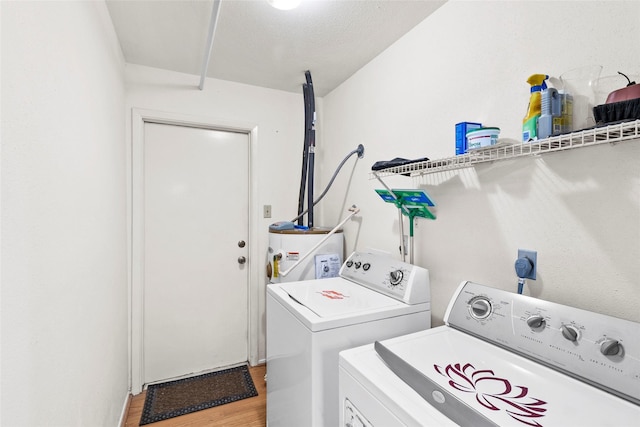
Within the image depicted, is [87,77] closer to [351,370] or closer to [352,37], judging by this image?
[352,37]

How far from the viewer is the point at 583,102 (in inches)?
39.0

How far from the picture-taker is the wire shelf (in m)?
0.74

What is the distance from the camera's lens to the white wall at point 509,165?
0.92 m

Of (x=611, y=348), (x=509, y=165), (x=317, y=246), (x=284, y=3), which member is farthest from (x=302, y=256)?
(x=611, y=348)

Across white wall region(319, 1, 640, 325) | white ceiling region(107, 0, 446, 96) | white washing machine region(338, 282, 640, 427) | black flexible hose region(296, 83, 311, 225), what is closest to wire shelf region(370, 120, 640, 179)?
white wall region(319, 1, 640, 325)

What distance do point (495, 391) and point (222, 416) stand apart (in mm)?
1784

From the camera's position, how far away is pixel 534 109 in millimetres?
997

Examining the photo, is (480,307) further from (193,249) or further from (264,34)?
(193,249)

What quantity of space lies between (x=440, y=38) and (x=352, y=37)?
526mm

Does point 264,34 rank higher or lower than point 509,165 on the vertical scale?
higher

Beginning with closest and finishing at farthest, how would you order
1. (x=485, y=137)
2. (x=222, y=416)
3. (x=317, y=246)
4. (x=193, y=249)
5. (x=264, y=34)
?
(x=485, y=137) → (x=264, y=34) → (x=222, y=416) → (x=317, y=246) → (x=193, y=249)

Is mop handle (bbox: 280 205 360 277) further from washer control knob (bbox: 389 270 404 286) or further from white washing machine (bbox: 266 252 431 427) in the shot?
washer control knob (bbox: 389 270 404 286)

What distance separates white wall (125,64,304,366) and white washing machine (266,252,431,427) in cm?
101

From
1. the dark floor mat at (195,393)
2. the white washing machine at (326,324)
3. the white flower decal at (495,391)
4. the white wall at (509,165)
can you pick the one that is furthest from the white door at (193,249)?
the white flower decal at (495,391)
